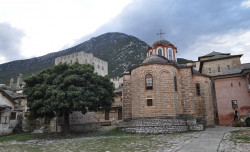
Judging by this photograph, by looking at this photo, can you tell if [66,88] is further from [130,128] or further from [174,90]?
[174,90]

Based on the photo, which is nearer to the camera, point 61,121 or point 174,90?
point 174,90

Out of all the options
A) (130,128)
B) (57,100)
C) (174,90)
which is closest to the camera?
(57,100)

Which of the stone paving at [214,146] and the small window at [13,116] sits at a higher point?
the small window at [13,116]

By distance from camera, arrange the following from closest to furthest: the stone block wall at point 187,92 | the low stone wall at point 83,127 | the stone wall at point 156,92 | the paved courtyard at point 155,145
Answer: the paved courtyard at point 155,145, the stone wall at point 156,92, the stone block wall at point 187,92, the low stone wall at point 83,127

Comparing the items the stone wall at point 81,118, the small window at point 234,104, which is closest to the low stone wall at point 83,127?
the stone wall at point 81,118

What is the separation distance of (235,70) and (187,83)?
26.8 ft

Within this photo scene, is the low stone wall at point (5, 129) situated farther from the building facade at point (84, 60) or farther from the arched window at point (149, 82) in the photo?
the building facade at point (84, 60)

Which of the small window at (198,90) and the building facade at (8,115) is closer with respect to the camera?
the building facade at (8,115)

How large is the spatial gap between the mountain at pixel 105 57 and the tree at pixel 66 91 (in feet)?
172

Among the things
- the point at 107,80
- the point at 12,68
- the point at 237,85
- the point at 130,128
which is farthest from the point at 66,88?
the point at 12,68

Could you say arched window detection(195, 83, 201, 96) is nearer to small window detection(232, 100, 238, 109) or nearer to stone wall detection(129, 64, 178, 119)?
small window detection(232, 100, 238, 109)

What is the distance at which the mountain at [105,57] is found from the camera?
78.7 metres

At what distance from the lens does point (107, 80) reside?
834 inches

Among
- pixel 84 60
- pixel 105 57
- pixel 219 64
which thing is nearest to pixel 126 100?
pixel 219 64
